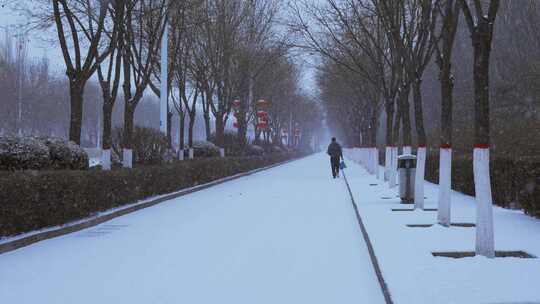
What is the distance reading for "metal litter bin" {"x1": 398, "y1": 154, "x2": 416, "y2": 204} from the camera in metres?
14.6

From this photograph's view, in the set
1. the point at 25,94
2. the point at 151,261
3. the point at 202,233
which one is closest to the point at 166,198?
the point at 202,233

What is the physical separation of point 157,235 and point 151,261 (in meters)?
2.37

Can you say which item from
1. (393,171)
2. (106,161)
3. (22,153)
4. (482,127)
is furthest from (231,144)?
(482,127)

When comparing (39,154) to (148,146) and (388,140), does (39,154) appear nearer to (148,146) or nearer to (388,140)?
(148,146)

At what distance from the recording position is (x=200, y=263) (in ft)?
25.1

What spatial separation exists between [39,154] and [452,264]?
28.3ft

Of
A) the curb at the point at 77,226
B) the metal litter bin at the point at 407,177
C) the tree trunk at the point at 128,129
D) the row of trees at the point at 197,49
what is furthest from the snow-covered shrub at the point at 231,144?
the metal litter bin at the point at 407,177

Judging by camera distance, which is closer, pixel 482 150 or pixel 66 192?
pixel 482 150

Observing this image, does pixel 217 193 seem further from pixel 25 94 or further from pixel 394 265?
pixel 25 94

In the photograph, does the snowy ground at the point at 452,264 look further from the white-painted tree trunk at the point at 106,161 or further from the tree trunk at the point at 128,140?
the tree trunk at the point at 128,140

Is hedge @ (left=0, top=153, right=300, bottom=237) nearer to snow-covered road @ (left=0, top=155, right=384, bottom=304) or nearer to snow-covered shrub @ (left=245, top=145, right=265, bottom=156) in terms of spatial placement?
snow-covered road @ (left=0, top=155, right=384, bottom=304)

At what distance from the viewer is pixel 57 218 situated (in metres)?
10.1

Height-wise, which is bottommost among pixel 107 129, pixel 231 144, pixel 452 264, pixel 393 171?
pixel 452 264

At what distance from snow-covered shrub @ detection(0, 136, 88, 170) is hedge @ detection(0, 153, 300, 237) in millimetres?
1124
